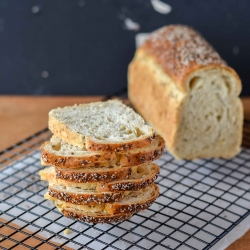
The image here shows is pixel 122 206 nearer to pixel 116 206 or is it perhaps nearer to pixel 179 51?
pixel 116 206

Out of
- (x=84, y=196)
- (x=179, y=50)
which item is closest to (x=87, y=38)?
(x=179, y=50)

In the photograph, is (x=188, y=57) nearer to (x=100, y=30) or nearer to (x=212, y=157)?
(x=212, y=157)

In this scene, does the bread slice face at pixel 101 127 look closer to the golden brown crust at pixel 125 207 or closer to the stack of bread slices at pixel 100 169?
the stack of bread slices at pixel 100 169

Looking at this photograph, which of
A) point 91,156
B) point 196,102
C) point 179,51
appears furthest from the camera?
Result: point 179,51

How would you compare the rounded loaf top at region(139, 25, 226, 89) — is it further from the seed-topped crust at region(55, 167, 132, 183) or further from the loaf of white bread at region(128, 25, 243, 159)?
the seed-topped crust at region(55, 167, 132, 183)

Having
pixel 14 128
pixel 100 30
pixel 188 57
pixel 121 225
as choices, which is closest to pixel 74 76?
pixel 100 30

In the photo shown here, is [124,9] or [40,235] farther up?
[124,9]

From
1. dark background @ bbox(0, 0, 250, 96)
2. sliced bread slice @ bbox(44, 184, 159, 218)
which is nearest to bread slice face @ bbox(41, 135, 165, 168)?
sliced bread slice @ bbox(44, 184, 159, 218)
